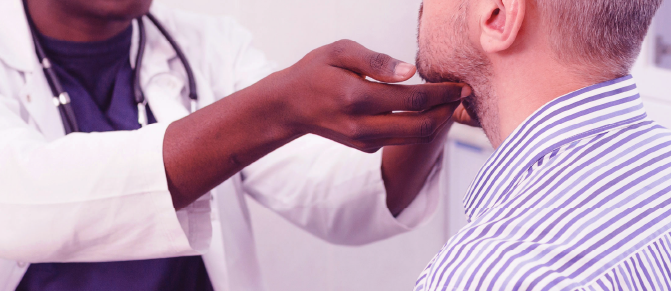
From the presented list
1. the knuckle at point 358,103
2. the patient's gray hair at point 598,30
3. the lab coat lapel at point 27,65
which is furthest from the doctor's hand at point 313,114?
the lab coat lapel at point 27,65

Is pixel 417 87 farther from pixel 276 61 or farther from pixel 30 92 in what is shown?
pixel 30 92

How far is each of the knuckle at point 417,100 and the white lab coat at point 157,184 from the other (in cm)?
25

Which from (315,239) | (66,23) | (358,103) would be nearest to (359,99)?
(358,103)

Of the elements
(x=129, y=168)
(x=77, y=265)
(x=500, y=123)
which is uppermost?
(x=500, y=123)

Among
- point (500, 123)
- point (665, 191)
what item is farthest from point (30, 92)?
point (665, 191)

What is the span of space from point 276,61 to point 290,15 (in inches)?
3.1

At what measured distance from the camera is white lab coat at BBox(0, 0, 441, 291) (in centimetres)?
58

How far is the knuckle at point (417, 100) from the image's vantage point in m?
0.50

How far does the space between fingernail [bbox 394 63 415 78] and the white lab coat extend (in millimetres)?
271

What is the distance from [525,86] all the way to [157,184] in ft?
1.31

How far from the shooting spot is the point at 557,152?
1.50 feet

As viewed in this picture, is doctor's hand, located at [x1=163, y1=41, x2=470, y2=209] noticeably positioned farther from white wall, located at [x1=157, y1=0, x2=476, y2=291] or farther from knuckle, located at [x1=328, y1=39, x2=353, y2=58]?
white wall, located at [x1=157, y1=0, x2=476, y2=291]

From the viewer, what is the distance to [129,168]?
0.58m

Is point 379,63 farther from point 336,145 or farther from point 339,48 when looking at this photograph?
point 336,145
